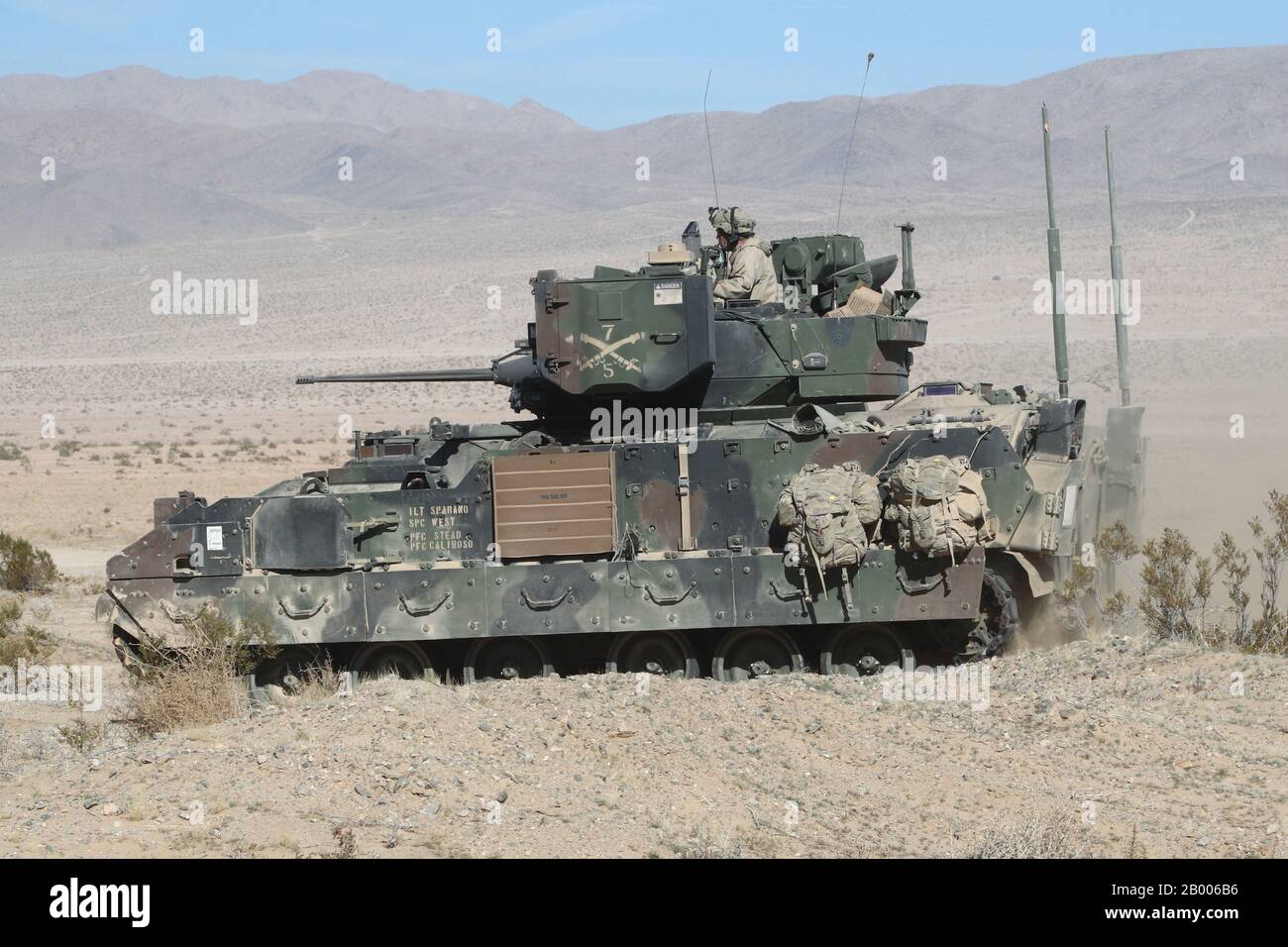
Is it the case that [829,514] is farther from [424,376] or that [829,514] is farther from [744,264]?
[424,376]

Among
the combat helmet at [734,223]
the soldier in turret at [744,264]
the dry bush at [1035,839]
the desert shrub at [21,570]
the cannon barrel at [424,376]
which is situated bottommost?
the dry bush at [1035,839]

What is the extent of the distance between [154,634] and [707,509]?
14.8 ft

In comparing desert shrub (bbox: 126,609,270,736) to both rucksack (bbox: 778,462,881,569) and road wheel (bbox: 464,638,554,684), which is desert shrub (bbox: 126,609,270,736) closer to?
road wheel (bbox: 464,638,554,684)

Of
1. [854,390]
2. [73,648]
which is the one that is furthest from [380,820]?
[73,648]

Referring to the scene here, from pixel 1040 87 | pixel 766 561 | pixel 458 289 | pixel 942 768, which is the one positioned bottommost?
pixel 942 768

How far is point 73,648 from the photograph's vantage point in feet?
57.2

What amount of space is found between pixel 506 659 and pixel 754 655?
2064 mm

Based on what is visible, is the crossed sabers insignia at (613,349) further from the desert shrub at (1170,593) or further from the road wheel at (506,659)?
the desert shrub at (1170,593)

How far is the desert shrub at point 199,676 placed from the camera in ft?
39.1

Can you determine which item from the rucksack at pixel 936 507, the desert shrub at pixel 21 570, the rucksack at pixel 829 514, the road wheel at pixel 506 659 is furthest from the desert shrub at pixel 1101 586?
the desert shrub at pixel 21 570

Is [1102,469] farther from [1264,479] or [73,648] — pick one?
[1264,479]

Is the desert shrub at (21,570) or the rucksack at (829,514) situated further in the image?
the desert shrub at (21,570)

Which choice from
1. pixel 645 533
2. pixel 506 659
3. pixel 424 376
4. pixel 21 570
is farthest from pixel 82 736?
pixel 21 570

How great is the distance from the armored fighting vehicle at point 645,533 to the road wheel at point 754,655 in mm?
19
